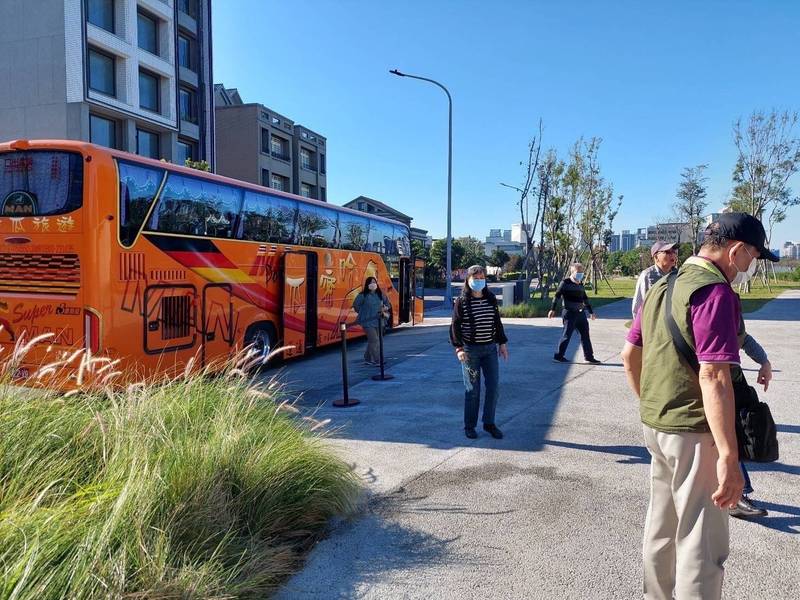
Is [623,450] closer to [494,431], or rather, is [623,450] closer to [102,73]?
[494,431]

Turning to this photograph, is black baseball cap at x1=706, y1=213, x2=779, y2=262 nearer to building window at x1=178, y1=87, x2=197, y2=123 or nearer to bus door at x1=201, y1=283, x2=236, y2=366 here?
bus door at x1=201, y1=283, x2=236, y2=366

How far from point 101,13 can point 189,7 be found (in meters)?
8.61

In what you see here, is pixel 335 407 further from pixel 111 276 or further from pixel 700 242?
pixel 700 242

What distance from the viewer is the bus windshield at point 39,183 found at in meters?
7.69

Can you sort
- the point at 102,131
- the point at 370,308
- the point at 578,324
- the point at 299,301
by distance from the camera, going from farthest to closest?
the point at 102,131, the point at 299,301, the point at 370,308, the point at 578,324

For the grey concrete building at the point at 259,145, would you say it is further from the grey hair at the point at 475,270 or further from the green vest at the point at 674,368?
the green vest at the point at 674,368

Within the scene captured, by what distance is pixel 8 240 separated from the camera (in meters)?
8.02

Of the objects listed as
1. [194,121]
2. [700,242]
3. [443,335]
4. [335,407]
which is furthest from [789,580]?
[194,121]

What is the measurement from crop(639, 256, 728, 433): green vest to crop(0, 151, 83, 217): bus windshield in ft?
23.8

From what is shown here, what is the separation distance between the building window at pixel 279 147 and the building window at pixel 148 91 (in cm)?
1905

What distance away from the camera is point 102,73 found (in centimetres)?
2822

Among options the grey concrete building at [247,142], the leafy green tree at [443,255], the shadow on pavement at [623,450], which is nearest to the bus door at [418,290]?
the shadow on pavement at [623,450]

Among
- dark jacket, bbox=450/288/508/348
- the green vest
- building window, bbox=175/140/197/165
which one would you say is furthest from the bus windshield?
building window, bbox=175/140/197/165

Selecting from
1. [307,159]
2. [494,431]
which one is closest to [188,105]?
[307,159]
